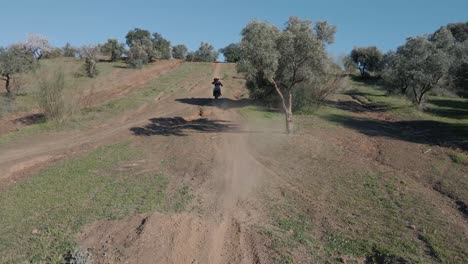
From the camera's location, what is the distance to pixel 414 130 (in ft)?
97.6

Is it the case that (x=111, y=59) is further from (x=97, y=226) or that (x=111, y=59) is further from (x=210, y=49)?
(x=97, y=226)

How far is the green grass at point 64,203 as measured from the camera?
11234 millimetres

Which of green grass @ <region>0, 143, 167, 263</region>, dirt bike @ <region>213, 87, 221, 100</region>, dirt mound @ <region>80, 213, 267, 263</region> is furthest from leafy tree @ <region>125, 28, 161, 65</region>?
dirt mound @ <region>80, 213, 267, 263</region>

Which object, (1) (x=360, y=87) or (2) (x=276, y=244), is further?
(1) (x=360, y=87)

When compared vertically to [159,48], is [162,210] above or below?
below

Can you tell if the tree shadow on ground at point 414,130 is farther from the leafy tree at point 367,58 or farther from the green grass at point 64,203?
the leafy tree at point 367,58

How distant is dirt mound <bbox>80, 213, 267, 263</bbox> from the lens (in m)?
10.6

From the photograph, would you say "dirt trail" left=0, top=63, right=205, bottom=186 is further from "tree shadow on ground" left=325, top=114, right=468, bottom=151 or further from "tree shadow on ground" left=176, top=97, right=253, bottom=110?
"tree shadow on ground" left=325, top=114, right=468, bottom=151

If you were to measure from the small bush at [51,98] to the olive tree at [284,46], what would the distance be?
1271 cm

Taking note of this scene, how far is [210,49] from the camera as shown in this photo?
82125mm

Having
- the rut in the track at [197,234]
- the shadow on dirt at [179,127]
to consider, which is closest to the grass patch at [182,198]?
the rut in the track at [197,234]

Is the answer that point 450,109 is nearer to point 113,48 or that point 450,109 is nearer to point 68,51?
point 113,48

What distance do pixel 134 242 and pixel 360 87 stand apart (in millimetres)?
56489

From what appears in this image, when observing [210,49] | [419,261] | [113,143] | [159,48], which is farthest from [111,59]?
[419,261]
